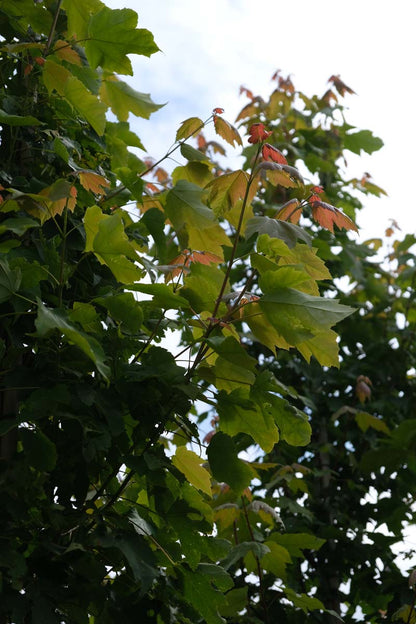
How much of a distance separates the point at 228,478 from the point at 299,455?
2.41 meters

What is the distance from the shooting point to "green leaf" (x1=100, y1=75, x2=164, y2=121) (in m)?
1.92

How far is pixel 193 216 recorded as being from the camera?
1566 millimetres

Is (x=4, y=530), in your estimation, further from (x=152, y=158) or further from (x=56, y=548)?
(x=152, y=158)

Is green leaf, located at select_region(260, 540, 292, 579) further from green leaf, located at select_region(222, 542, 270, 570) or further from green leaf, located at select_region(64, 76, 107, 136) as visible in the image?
green leaf, located at select_region(64, 76, 107, 136)

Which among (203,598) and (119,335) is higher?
(119,335)

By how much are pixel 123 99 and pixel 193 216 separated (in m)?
0.54

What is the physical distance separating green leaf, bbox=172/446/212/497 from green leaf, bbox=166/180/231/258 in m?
0.43

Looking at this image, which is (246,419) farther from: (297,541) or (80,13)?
(297,541)

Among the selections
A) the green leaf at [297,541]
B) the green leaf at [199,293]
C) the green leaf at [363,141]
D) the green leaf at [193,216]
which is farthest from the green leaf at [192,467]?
the green leaf at [363,141]

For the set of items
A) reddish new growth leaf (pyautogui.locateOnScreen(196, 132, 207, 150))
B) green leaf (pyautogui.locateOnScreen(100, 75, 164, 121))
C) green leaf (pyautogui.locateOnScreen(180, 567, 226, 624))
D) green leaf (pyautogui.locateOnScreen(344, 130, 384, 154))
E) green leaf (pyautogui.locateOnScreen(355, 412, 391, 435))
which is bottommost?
green leaf (pyautogui.locateOnScreen(180, 567, 226, 624))

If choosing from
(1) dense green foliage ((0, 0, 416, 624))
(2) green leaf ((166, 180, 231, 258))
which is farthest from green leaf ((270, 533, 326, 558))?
(2) green leaf ((166, 180, 231, 258))

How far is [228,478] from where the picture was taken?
1383mm

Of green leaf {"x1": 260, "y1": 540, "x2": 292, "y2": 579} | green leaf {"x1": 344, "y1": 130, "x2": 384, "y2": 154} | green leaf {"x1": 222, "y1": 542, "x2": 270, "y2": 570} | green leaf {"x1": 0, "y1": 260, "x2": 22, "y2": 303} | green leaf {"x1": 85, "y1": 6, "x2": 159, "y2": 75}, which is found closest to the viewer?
green leaf {"x1": 0, "y1": 260, "x2": 22, "y2": 303}

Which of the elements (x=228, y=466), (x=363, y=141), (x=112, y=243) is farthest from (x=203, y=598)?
(x=363, y=141)
